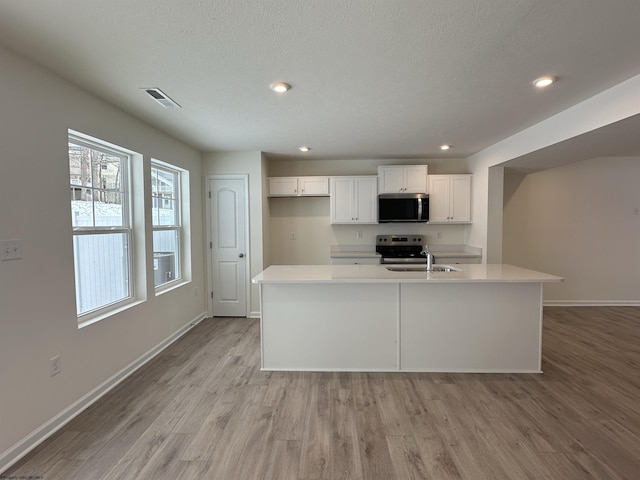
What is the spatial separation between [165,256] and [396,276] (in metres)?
2.80

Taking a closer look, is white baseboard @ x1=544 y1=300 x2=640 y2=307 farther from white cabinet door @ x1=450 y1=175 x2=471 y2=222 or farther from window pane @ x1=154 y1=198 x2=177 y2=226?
window pane @ x1=154 y1=198 x2=177 y2=226

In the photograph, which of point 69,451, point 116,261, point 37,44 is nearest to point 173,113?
point 37,44

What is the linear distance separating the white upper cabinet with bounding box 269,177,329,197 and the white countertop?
199 centimetres

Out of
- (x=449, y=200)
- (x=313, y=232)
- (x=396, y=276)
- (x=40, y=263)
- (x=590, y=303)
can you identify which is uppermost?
(x=449, y=200)

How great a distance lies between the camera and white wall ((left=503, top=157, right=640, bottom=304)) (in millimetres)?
4805

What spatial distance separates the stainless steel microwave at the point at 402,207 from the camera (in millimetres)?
4734

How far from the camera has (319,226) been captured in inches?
205

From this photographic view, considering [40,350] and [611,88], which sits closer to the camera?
[40,350]

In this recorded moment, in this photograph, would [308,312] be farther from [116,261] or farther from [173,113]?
[173,113]

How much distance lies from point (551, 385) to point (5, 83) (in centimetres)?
443

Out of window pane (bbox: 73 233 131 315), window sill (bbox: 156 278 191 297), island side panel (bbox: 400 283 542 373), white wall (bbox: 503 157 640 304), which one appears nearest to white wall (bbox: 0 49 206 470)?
window pane (bbox: 73 233 131 315)

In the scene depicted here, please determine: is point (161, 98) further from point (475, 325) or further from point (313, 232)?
point (475, 325)

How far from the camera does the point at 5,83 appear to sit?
1.79 metres

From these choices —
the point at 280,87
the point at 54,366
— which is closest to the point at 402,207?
the point at 280,87
